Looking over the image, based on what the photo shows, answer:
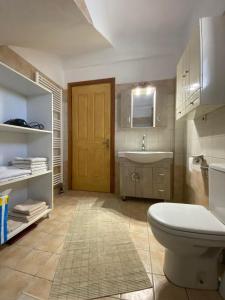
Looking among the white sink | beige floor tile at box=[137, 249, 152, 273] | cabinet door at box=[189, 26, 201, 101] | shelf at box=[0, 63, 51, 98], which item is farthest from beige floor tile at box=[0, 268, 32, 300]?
cabinet door at box=[189, 26, 201, 101]

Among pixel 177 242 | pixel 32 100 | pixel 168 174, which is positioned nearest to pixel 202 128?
pixel 168 174

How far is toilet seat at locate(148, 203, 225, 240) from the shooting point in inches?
33.0

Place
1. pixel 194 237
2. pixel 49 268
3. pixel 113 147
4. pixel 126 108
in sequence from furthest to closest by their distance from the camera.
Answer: pixel 113 147 → pixel 126 108 → pixel 49 268 → pixel 194 237

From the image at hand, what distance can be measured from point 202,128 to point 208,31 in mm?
815

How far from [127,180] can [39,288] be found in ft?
5.16

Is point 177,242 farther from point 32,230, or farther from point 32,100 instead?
point 32,100

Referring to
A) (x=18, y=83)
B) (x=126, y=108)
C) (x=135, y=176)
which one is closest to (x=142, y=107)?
(x=126, y=108)

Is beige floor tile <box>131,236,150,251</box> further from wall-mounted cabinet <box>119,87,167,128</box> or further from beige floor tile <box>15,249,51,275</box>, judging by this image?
wall-mounted cabinet <box>119,87,167,128</box>

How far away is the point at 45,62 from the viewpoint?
7.79ft

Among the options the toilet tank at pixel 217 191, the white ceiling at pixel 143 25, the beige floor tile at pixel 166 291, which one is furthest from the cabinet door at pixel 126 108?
the beige floor tile at pixel 166 291

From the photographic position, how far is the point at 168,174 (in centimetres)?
216

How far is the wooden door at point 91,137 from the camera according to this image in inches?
108

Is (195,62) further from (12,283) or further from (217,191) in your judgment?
(12,283)

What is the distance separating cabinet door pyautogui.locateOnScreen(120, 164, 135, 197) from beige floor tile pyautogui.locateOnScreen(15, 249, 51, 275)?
132cm
